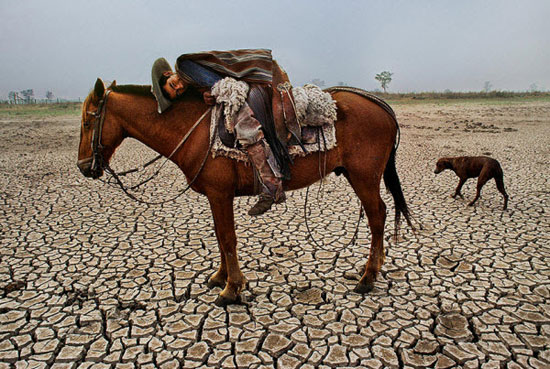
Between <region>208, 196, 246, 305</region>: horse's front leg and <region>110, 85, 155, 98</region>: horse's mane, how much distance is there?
1.20 meters

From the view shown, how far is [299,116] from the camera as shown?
330 centimetres

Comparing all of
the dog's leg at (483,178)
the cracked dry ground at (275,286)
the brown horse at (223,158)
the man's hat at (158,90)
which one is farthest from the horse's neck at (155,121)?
the dog's leg at (483,178)

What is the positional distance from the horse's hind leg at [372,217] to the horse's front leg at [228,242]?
133 cm

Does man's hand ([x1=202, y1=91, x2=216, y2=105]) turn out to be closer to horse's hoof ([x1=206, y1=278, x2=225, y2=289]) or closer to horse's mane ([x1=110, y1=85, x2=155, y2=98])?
horse's mane ([x1=110, y1=85, x2=155, y2=98])

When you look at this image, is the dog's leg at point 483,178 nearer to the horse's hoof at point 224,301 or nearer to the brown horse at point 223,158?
the brown horse at point 223,158

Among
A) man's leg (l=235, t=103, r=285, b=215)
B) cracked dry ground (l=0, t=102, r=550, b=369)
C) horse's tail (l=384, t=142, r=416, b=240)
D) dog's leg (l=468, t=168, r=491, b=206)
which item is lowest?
cracked dry ground (l=0, t=102, r=550, b=369)

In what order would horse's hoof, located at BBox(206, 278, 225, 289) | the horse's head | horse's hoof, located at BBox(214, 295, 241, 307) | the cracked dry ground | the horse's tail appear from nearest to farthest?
the cracked dry ground, the horse's head, horse's hoof, located at BBox(214, 295, 241, 307), horse's hoof, located at BBox(206, 278, 225, 289), the horse's tail

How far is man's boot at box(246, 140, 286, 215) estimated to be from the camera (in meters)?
3.15

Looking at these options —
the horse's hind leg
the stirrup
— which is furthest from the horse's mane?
the horse's hind leg

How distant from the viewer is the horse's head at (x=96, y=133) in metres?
3.14

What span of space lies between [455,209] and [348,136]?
3931 mm

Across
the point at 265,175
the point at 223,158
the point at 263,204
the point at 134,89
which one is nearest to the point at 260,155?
the point at 265,175

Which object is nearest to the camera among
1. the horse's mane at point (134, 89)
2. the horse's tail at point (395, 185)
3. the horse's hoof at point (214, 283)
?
the horse's mane at point (134, 89)

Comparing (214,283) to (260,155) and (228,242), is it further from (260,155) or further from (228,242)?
(260,155)
